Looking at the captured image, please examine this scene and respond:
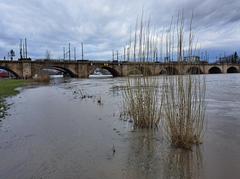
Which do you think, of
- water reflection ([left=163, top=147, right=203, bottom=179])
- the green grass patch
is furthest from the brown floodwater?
the green grass patch

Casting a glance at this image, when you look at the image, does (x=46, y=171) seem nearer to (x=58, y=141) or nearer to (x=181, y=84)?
(x=58, y=141)

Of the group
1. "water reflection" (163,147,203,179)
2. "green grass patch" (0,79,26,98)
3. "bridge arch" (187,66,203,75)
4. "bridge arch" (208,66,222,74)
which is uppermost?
"bridge arch" (208,66,222,74)

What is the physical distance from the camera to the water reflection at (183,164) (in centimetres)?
432

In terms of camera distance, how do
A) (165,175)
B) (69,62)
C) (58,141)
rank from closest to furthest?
(165,175) → (58,141) → (69,62)

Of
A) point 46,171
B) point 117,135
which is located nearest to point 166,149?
point 117,135

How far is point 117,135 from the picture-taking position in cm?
699

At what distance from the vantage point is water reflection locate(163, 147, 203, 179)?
4.32 m

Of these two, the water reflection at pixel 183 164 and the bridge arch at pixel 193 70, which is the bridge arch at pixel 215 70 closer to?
the bridge arch at pixel 193 70

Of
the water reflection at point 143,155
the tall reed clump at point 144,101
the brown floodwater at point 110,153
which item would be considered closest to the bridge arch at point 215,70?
the tall reed clump at point 144,101

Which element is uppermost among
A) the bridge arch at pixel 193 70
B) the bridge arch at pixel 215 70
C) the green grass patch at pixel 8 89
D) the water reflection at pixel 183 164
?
the bridge arch at pixel 215 70

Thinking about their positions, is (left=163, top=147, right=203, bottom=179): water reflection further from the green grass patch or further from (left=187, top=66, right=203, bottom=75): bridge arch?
the green grass patch

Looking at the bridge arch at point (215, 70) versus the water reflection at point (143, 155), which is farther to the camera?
the bridge arch at point (215, 70)

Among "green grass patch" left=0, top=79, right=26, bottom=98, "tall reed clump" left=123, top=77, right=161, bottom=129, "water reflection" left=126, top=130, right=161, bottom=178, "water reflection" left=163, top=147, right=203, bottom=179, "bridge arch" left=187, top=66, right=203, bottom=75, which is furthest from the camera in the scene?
"green grass patch" left=0, top=79, right=26, bottom=98

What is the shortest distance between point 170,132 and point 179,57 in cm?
183
